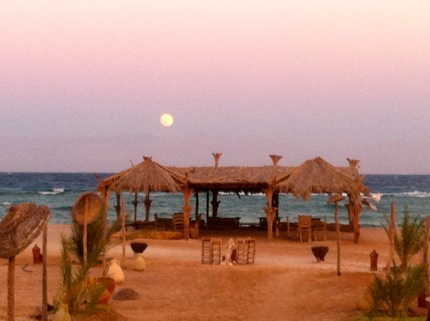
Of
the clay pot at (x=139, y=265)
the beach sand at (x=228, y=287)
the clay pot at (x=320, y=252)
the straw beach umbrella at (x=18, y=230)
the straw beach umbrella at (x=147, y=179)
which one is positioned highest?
the straw beach umbrella at (x=147, y=179)

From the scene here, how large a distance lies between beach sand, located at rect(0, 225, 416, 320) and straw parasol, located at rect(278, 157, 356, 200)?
3.60 metres

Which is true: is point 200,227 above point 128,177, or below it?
below

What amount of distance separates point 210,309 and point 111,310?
2.00m

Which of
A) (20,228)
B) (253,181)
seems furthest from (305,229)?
(20,228)

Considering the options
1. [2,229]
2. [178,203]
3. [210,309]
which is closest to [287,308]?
[210,309]

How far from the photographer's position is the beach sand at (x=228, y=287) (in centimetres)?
1339

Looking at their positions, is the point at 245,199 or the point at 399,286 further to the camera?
the point at 245,199

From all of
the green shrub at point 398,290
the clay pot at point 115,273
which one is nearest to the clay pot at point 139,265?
the clay pot at point 115,273

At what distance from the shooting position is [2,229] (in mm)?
9594

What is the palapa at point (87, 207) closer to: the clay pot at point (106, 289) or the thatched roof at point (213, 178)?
the clay pot at point (106, 289)

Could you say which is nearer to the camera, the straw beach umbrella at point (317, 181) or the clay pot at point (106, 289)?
the clay pot at point (106, 289)

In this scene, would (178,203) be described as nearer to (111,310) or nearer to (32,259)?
(32,259)

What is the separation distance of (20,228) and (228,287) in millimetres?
7218

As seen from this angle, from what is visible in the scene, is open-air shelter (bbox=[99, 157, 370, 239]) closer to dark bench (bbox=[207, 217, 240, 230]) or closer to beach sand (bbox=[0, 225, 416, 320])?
dark bench (bbox=[207, 217, 240, 230])
